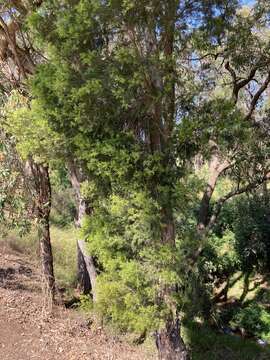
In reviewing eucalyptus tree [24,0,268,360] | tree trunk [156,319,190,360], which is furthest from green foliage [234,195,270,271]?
eucalyptus tree [24,0,268,360]

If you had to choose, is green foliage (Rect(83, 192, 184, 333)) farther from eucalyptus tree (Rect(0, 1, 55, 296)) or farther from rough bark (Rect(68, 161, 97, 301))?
eucalyptus tree (Rect(0, 1, 55, 296))

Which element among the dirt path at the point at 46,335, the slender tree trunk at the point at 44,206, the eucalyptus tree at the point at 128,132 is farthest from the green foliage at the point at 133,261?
the slender tree trunk at the point at 44,206

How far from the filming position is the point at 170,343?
5.57 metres

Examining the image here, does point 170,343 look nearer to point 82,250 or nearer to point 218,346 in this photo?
point 82,250

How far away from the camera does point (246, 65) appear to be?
8.17m

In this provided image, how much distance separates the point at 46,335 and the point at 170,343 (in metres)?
3.28

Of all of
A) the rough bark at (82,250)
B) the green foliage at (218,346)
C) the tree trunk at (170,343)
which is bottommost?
the green foliage at (218,346)

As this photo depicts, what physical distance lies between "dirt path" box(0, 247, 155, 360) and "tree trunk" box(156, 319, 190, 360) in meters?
2.07

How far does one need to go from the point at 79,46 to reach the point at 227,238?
9564 millimetres

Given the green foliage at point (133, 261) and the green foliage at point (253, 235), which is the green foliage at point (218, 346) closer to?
the green foliage at point (253, 235)

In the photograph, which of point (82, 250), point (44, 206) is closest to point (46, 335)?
point (82, 250)

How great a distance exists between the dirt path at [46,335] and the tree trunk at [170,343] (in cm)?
207

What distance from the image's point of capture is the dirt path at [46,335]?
293 inches

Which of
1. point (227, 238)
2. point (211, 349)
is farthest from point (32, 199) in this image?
point (227, 238)
